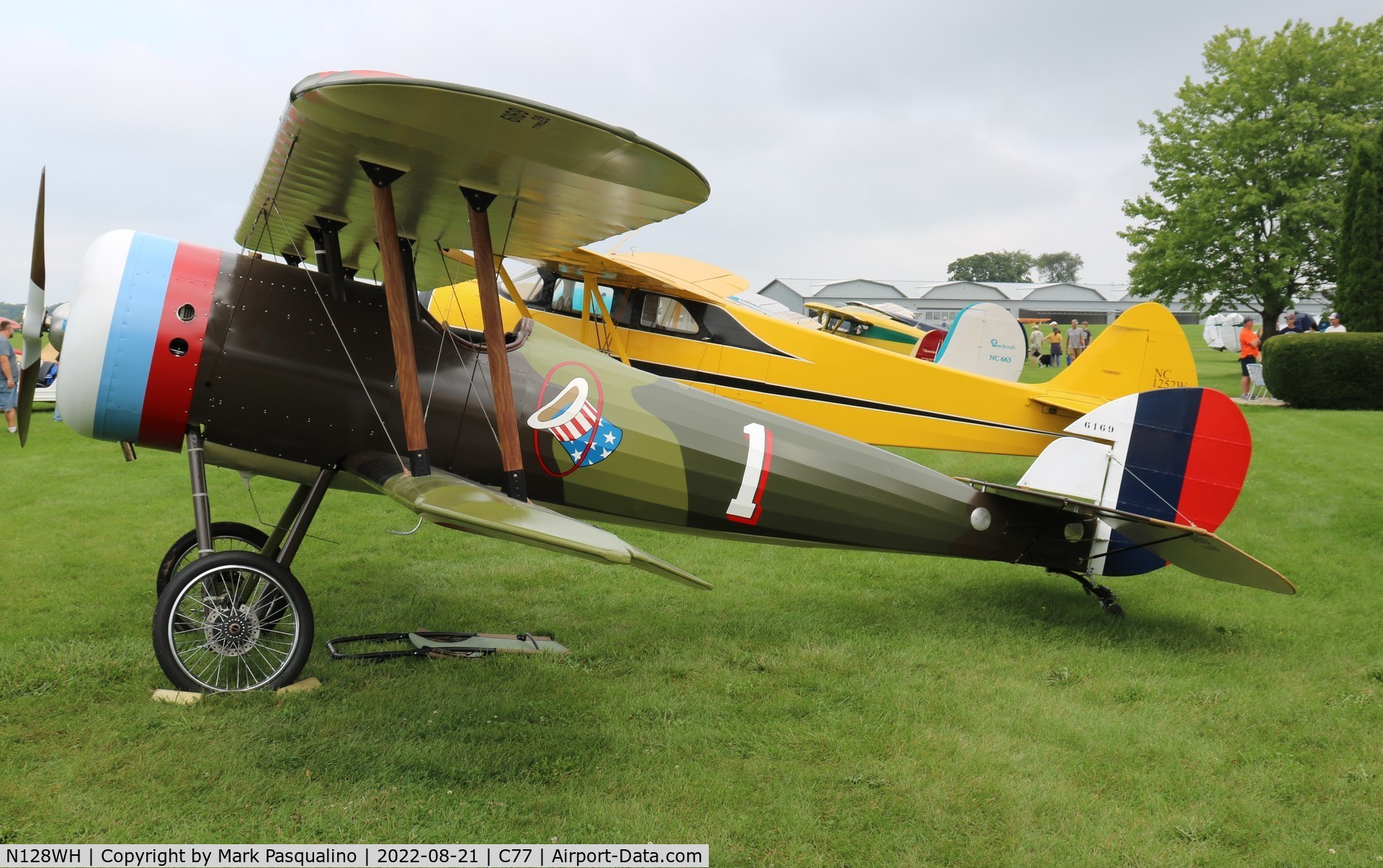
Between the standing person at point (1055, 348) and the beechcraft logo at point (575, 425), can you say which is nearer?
the beechcraft logo at point (575, 425)

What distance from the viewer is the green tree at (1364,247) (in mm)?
17625

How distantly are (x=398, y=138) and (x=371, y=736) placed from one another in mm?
2673

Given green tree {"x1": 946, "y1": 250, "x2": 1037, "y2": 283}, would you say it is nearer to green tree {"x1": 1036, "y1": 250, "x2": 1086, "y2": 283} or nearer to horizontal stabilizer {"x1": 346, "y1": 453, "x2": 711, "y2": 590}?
green tree {"x1": 1036, "y1": 250, "x2": 1086, "y2": 283}

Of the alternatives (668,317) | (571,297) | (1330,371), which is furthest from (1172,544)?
(1330,371)

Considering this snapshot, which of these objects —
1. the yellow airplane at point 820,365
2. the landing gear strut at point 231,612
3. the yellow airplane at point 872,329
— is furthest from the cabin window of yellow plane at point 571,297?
the yellow airplane at point 872,329

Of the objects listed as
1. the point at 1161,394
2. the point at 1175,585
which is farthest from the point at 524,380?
the point at 1175,585

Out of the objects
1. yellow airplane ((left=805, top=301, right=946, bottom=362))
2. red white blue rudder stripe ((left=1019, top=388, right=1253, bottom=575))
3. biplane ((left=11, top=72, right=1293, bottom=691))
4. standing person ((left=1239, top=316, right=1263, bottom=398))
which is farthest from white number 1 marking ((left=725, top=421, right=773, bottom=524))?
yellow airplane ((left=805, top=301, right=946, bottom=362))

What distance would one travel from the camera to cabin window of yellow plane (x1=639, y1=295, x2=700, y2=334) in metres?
9.41

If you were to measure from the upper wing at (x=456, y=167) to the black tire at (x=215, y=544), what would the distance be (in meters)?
1.82

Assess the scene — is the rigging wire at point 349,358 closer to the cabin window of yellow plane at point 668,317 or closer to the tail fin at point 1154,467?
the tail fin at point 1154,467

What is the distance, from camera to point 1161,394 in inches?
231

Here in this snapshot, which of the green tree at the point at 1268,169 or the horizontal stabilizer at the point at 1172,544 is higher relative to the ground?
the green tree at the point at 1268,169

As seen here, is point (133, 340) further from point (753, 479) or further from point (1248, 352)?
point (1248, 352)

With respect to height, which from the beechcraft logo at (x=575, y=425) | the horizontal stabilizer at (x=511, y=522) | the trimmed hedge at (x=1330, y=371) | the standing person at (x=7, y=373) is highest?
the trimmed hedge at (x=1330, y=371)
